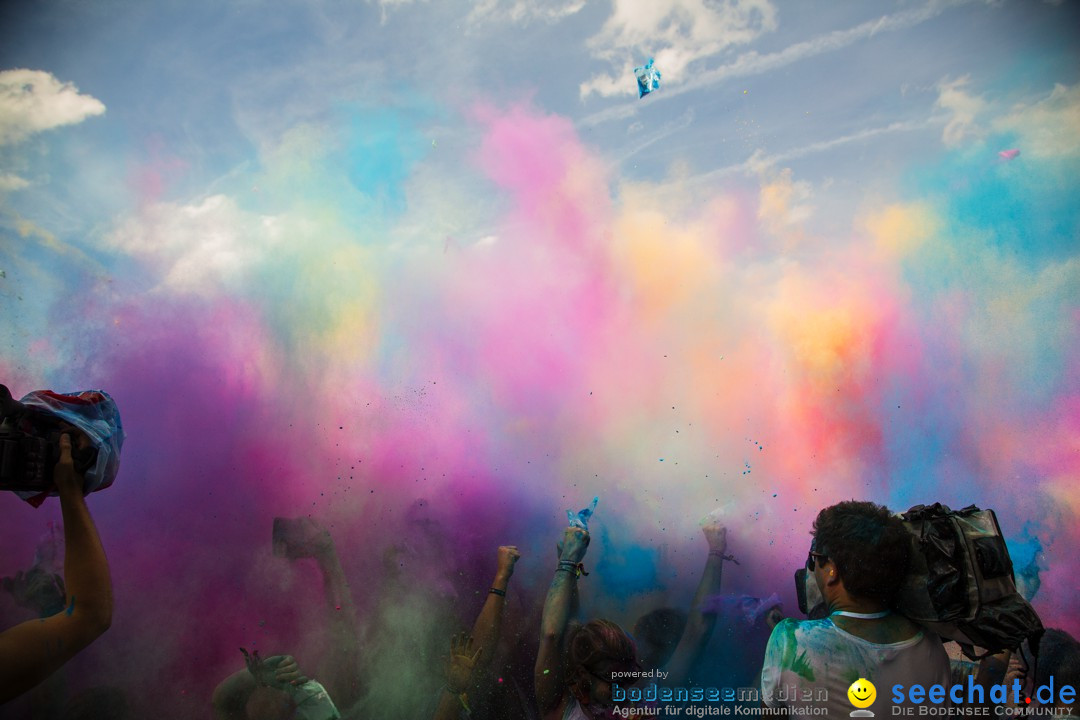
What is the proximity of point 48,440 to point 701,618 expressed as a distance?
173 inches

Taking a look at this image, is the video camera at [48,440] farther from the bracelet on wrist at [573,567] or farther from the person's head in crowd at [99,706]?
the person's head in crowd at [99,706]

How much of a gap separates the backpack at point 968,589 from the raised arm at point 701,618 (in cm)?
224

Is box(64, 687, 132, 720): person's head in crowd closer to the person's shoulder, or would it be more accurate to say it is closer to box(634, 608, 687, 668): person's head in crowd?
box(634, 608, 687, 668): person's head in crowd

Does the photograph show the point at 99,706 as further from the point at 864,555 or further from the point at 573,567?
the point at 864,555

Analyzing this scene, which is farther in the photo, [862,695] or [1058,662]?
[1058,662]

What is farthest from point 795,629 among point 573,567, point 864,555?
point 573,567

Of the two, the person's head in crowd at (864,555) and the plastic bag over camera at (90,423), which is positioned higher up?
the plastic bag over camera at (90,423)

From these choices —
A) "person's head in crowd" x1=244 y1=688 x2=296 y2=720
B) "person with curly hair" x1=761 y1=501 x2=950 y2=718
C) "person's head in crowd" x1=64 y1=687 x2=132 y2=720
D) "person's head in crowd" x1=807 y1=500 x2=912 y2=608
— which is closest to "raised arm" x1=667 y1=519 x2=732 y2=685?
"person with curly hair" x1=761 y1=501 x2=950 y2=718

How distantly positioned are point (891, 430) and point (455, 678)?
478 cm

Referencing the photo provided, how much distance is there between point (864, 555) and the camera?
8.30 ft

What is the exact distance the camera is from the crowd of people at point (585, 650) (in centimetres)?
183

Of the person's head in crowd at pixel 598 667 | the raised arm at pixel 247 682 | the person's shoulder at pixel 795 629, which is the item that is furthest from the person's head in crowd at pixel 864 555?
the raised arm at pixel 247 682

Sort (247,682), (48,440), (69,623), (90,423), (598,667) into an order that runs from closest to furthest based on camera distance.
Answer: (69,623)
(48,440)
(90,423)
(598,667)
(247,682)

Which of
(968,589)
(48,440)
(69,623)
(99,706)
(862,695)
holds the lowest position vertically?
(99,706)
